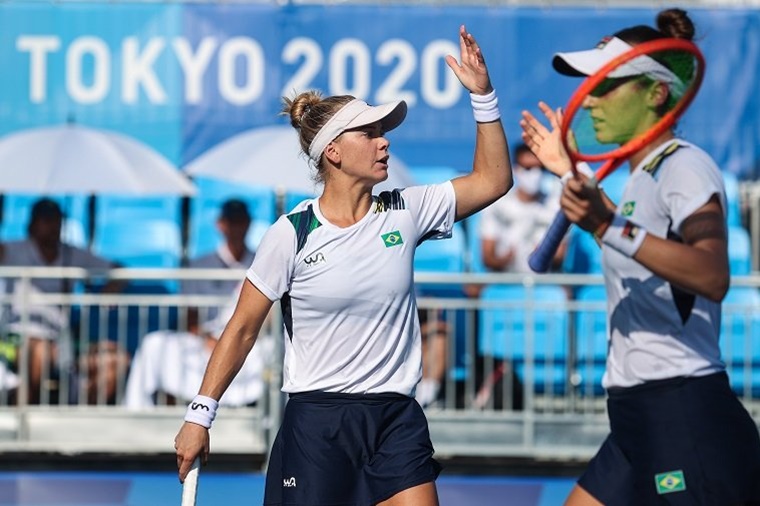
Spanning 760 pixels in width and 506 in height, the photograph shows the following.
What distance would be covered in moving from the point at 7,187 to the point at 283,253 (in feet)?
19.4

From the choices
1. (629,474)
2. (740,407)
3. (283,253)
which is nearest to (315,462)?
(283,253)

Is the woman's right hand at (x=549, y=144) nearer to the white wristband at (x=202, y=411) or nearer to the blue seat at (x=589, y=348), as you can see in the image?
the white wristband at (x=202, y=411)

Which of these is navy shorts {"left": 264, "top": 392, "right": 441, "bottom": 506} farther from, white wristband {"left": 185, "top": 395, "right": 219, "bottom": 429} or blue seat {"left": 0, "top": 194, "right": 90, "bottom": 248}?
→ blue seat {"left": 0, "top": 194, "right": 90, "bottom": 248}

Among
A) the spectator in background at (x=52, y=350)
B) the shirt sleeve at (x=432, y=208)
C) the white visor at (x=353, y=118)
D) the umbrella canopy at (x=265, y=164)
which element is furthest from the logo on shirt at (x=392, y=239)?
the spectator in background at (x=52, y=350)

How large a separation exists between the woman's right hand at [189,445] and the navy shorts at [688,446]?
1326mm

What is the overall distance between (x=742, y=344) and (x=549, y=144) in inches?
241

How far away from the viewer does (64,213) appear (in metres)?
11.4

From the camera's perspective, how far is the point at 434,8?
11.6 meters

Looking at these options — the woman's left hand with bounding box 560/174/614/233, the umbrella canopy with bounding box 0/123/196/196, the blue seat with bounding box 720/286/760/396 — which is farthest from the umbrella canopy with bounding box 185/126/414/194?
the woman's left hand with bounding box 560/174/614/233

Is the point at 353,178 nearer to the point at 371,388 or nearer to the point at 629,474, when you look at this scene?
the point at 371,388

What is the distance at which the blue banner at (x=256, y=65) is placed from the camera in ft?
37.7

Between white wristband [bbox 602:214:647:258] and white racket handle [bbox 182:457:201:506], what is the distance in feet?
5.27

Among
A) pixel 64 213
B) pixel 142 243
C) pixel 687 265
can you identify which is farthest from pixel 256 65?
pixel 687 265

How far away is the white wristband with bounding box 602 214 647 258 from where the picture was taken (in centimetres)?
385
